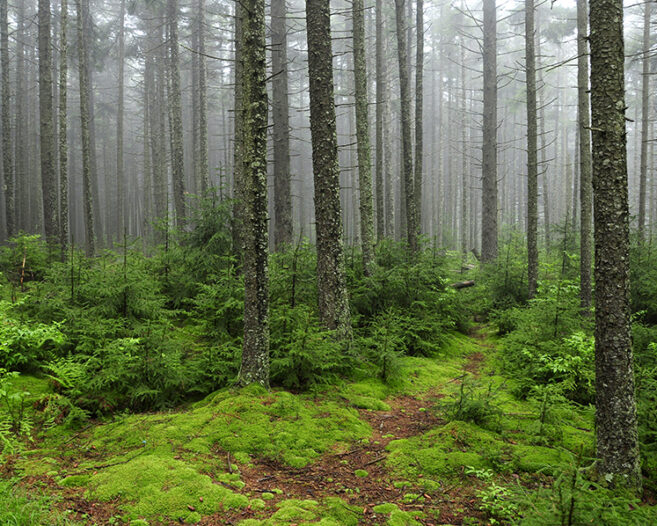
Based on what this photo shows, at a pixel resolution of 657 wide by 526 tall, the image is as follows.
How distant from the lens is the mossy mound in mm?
4754

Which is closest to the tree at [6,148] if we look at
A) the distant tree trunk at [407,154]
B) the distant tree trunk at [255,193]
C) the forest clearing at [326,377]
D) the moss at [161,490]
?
the forest clearing at [326,377]

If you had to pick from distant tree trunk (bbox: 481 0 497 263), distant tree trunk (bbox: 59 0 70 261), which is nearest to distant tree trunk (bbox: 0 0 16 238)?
distant tree trunk (bbox: 59 0 70 261)

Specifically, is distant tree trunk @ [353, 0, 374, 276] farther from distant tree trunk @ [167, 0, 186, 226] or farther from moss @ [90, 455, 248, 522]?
distant tree trunk @ [167, 0, 186, 226]

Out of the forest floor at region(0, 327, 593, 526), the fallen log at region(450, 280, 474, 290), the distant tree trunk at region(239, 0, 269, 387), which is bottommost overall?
the forest floor at region(0, 327, 593, 526)

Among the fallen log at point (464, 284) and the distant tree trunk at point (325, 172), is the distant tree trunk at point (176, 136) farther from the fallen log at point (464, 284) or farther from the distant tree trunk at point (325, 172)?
the fallen log at point (464, 284)

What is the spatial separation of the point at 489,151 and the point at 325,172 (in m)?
12.0

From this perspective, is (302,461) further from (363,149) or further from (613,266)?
(363,149)

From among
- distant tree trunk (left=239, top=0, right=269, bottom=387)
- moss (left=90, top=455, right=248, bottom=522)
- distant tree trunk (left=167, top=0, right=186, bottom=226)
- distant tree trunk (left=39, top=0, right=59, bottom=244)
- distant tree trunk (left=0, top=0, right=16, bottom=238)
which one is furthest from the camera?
distant tree trunk (left=167, top=0, right=186, bottom=226)

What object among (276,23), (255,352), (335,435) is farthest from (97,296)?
(276,23)

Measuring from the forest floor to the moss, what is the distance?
10mm

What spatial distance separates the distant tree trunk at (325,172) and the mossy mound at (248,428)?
2.10 meters

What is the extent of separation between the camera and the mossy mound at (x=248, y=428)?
475 centimetres

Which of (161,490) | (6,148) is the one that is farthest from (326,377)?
(6,148)

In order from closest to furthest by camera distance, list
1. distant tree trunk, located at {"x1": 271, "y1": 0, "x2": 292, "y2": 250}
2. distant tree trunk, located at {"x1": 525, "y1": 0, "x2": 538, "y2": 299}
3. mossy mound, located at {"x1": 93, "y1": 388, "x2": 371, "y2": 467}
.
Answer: mossy mound, located at {"x1": 93, "y1": 388, "x2": 371, "y2": 467} < distant tree trunk, located at {"x1": 525, "y1": 0, "x2": 538, "y2": 299} < distant tree trunk, located at {"x1": 271, "y1": 0, "x2": 292, "y2": 250}
